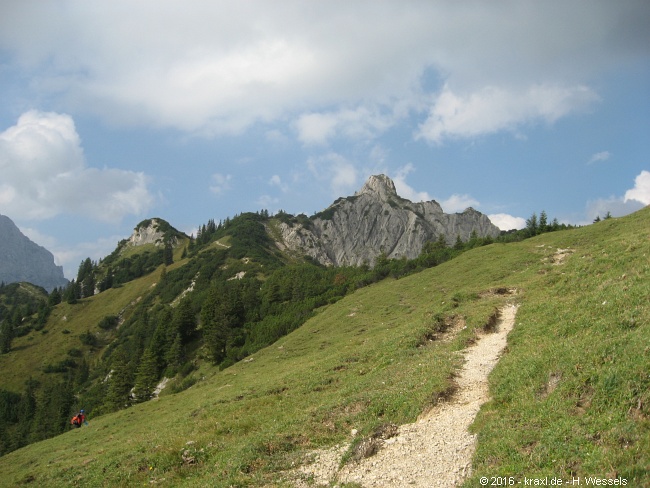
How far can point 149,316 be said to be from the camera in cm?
15825

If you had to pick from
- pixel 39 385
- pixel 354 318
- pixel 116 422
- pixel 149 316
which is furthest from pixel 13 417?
pixel 354 318

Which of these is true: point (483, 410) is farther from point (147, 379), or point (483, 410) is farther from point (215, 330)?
point (147, 379)

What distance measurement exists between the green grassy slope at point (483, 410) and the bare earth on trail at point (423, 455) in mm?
736

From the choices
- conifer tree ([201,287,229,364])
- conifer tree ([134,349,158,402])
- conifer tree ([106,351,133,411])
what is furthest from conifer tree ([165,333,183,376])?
conifer tree ([106,351,133,411])

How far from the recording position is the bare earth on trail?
42.8ft

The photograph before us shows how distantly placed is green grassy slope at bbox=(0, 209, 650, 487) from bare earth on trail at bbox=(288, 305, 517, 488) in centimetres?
74

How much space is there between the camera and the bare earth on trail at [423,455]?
13047mm

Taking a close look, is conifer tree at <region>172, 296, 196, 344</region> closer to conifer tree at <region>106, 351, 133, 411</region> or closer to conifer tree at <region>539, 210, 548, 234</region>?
conifer tree at <region>106, 351, 133, 411</region>

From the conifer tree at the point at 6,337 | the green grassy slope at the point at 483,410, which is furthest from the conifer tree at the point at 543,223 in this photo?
the conifer tree at the point at 6,337

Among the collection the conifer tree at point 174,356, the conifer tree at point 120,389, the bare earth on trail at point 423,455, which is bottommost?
the conifer tree at point 120,389

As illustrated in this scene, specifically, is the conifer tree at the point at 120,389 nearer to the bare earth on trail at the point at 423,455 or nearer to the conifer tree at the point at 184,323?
the conifer tree at the point at 184,323

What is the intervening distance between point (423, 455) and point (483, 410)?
3369 millimetres

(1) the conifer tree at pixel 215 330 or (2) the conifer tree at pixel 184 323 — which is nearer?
(1) the conifer tree at pixel 215 330

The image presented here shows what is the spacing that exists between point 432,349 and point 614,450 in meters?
20.6
